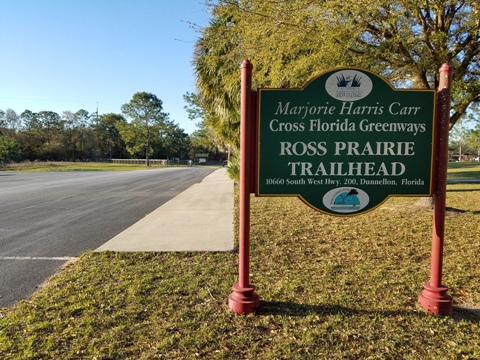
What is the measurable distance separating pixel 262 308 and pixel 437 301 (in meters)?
1.59

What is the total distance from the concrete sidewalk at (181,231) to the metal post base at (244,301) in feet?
6.25

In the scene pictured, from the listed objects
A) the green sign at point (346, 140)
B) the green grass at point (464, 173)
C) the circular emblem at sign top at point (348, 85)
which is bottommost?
the green grass at point (464, 173)

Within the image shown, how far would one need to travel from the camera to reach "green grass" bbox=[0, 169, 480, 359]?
262cm

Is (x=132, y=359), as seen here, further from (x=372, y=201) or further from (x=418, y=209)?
(x=418, y=209)

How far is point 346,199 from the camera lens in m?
3.34

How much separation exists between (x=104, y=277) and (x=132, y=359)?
1806mm

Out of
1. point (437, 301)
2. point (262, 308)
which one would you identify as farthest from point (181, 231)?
point (437, 301)

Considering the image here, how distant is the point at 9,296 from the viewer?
11.8ft

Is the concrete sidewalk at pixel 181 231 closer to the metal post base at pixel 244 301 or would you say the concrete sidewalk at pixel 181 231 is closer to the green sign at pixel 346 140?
the metal post base at pixel 244 301

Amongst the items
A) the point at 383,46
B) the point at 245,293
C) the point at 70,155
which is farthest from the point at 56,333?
the point at 70,155

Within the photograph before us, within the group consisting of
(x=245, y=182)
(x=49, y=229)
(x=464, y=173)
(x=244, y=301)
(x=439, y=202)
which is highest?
(x=245, y=182)

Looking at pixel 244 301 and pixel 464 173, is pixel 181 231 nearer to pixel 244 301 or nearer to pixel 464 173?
pixel 244 301

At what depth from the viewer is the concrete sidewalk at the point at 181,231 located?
17.5 feet

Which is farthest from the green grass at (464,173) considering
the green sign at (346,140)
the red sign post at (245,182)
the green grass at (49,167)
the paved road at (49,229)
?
the green grass at (49,167)
